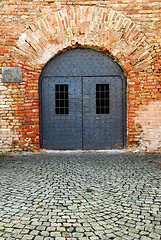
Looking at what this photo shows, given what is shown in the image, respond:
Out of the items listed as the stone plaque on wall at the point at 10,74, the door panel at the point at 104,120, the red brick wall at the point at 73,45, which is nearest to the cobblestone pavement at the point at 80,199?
the door panel at the point at 104,120

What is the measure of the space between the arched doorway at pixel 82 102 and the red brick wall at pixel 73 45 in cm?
30

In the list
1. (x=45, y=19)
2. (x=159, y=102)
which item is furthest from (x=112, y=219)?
(x=45, y=19)

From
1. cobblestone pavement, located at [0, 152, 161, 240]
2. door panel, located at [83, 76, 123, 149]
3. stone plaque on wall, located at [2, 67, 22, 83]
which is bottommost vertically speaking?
cobblestone pavement, located at [0, 152, 161, 240]

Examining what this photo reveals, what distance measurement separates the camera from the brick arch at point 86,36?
6.14 m

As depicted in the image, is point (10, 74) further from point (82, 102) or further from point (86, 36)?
point (86, 36)

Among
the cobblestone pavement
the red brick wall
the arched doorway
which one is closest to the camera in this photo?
the cobblestone pavement

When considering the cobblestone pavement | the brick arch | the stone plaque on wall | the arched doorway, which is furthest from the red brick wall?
the cobblestone pavement

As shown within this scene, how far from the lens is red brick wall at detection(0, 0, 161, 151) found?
614cm

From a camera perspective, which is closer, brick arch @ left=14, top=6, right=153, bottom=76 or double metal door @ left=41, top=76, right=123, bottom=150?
brick arch @ left=14, top=6, right=153, bottom=76

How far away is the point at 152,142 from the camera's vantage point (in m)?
6.44

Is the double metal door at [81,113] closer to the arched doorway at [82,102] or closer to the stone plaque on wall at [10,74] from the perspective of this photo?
the arched doorway at [82,102]

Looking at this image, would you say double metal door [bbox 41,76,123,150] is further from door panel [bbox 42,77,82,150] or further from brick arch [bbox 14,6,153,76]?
brick arch [bbox 14,6,153,76]

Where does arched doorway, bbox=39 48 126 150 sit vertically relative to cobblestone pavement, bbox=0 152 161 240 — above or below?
above

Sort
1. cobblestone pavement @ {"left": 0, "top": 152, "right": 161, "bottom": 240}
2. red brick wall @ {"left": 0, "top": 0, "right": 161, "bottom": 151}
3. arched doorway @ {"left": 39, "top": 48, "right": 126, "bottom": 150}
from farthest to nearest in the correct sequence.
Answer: arched doorway @ {"left": 39, "top": 48, "right": 126, "bottom": 150} < red brick wall @ {"left": 0, "top": 0, "right": 161, "bottom": 151} < cobblestone pavement @ {"left": 0, "top": 152, "right": 161, "bottom": 240}
